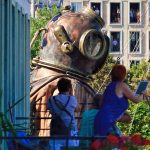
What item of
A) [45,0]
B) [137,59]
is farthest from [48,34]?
[45,0]

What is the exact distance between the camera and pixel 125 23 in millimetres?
86875

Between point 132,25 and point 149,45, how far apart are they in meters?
2.04

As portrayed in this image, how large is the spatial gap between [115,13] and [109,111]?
2985 inches

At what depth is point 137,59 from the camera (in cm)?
8500

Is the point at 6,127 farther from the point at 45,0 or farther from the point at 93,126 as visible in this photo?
the point at 45,0

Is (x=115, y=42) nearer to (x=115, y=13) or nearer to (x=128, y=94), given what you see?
(x=115, y=13)

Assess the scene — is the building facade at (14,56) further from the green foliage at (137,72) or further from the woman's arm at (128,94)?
the green foliage at (137,72)

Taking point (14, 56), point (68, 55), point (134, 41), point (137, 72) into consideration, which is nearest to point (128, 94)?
point (14, 56)

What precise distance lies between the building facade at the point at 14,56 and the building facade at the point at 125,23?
67891mm

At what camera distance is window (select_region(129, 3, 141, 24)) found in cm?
8625

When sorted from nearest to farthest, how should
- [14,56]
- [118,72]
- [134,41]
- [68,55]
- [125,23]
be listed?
[118,72]
[14,56]
[68,55]
[134,41]
[125,23]

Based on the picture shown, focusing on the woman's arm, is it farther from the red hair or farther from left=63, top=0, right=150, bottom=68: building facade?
left=63, top=0, right=150, bottom=68: building facade

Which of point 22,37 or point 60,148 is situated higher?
point 22,37

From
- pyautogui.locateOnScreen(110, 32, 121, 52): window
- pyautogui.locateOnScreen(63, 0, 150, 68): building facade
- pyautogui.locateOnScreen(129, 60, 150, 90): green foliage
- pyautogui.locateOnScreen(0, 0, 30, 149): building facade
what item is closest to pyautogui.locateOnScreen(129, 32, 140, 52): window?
pyautogui.locateOnScreen(63, 0, 150, 68): building facade
